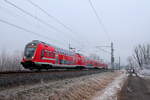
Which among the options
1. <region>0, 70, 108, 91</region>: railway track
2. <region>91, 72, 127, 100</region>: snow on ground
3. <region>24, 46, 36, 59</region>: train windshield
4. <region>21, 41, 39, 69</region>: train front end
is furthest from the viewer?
<region>24, 46, 36, 59</region>: train windshield

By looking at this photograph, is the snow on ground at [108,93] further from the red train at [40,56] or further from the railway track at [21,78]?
the red train at [40,56]

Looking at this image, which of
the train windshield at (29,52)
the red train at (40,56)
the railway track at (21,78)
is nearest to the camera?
the railway track at (21,78)

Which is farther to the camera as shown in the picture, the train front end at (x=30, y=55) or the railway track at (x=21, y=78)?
the train front end at (x=30, y=55)

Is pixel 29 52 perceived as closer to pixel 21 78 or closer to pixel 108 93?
pixel 21 78

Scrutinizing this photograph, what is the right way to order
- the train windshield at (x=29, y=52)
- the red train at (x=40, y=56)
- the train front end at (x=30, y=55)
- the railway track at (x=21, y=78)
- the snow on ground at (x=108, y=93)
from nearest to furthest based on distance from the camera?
1. the railway track at (x=21, y=78)
2. the snow on ground at (x=108, y=93)
3. the train front end at (x=30, y=55)
4. the red train at (x=40, y=56)
5. the train windshield at (x=29, y=52)

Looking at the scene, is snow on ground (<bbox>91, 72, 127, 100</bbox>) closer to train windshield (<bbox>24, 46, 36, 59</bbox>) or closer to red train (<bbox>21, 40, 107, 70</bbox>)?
red train (<bbox>21, 40, 107, 70</bbox>)

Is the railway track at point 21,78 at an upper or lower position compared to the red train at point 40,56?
lower

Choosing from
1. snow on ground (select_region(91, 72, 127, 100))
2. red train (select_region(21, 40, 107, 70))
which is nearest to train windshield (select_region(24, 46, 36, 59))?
red train (select_region(21, 40, 107, 70))

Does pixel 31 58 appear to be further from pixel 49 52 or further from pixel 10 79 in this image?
pixel 10 79

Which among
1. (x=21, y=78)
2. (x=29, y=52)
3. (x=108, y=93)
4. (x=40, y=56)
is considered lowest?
(x=108, y=93)

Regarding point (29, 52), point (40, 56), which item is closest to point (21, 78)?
point (40, 56)

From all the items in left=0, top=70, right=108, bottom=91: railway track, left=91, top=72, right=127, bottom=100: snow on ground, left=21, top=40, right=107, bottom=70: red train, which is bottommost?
left=91, top=72, right=127, bottom=100: snow on ground

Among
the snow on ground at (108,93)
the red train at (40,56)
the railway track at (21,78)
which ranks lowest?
the snow on ground at (108,93)

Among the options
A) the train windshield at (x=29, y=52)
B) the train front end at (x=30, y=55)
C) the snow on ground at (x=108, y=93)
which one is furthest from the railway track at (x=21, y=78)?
the train windshield at (x=29, y=52)
